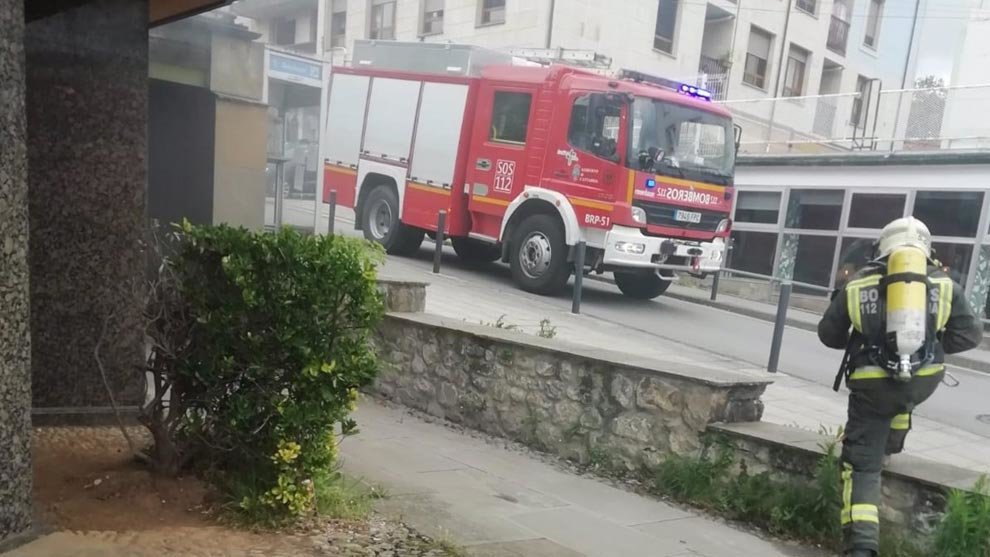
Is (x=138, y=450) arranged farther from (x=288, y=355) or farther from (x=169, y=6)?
(x=169, y=6)

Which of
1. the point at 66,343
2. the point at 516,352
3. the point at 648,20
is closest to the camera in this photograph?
the point at 66,343

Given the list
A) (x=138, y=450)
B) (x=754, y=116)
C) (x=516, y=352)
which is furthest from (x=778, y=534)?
(x=754, y=116)

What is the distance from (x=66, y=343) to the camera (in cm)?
459

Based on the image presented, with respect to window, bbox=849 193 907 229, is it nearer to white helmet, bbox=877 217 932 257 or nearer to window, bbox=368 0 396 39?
white helmet, bbox=877 217 932 257

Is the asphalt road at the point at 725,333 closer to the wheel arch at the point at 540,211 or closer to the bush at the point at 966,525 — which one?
the wheel arch at the point at 540,211

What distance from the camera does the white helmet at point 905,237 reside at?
4.04 m

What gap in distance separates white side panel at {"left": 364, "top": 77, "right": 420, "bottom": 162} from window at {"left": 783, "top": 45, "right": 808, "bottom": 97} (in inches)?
701

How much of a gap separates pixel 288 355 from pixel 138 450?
130 centimetres

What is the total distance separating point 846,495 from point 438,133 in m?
10.4

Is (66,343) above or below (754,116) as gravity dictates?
below

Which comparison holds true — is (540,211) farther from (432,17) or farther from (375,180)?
(432,17)

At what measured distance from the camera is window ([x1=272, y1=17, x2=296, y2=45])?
621 inches

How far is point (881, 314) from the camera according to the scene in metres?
4.02

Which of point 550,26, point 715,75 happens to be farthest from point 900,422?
point 715,75
